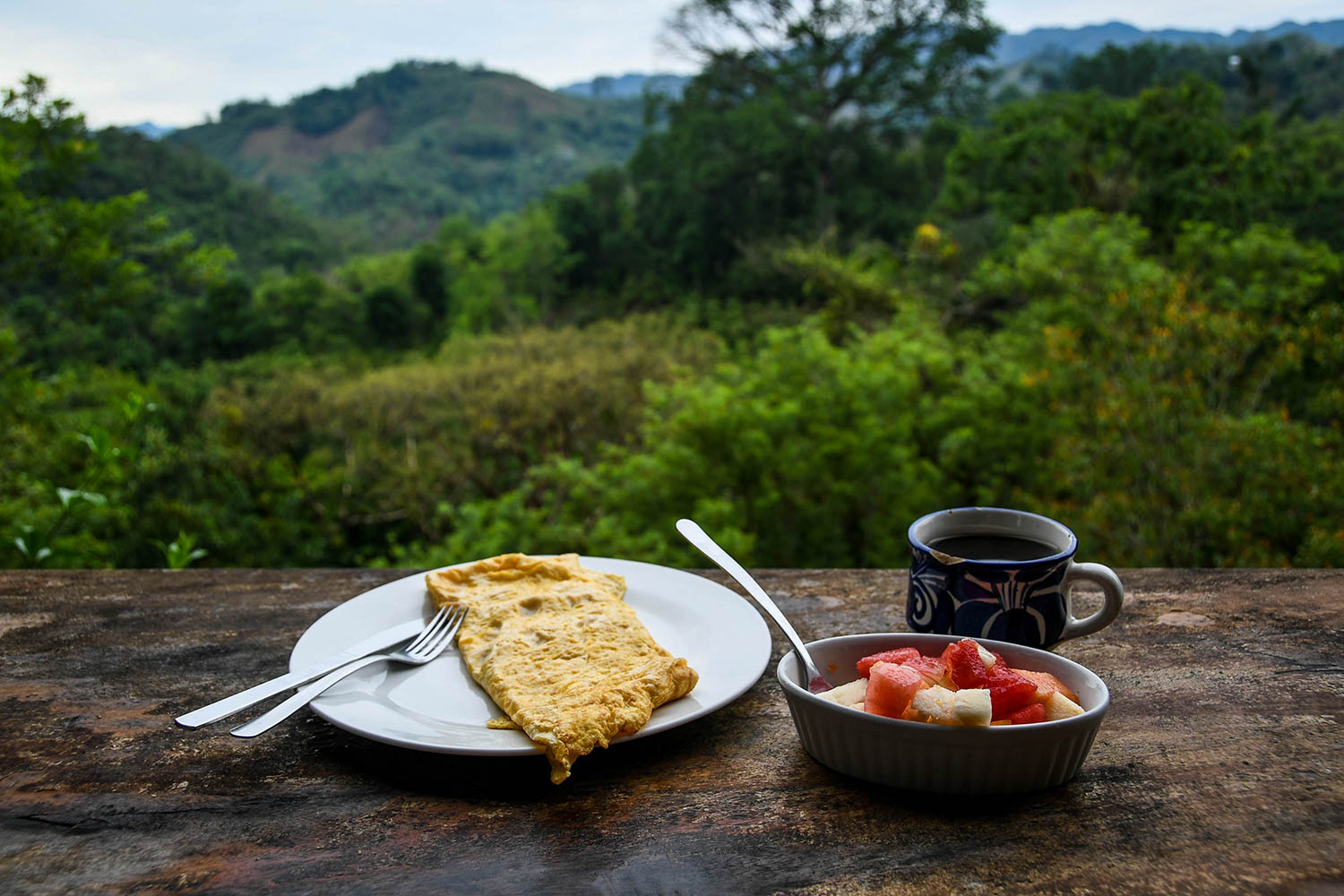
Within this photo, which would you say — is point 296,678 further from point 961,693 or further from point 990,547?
point 990,547

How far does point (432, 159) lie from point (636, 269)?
27955 mm

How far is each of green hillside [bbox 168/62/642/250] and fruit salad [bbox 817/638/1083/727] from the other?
38511mm

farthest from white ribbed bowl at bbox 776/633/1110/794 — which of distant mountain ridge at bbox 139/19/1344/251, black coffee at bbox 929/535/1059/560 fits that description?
distant mountain ridge at bbox 139/19/1344/251

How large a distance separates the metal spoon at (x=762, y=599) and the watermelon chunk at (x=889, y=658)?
0.14 ft

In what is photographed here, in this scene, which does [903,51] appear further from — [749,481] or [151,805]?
[151,805]

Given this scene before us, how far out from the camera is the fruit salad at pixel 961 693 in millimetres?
774

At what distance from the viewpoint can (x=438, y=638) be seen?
3.56 ft

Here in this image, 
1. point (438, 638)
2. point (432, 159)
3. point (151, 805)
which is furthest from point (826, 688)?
point (432, 159)

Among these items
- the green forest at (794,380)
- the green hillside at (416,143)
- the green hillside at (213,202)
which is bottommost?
the green forest at (794,380)

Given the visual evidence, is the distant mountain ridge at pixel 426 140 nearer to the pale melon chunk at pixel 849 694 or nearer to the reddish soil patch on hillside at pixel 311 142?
the reddish soil patch on hillside at pixel 311 142

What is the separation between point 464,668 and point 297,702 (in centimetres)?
20

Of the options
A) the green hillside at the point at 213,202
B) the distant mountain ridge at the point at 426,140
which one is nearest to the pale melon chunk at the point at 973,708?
the green hillside at the point at 213,202

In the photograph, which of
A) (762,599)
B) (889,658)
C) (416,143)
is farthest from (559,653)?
(416,143)

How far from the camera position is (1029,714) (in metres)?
0.80
